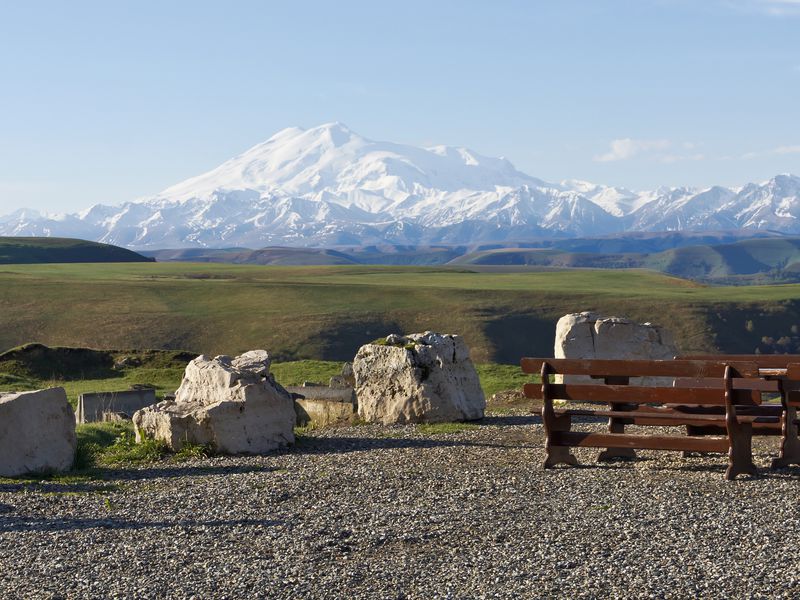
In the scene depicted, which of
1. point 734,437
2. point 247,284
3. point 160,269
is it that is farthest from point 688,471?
point 160,269

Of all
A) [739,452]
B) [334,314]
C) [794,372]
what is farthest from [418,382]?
[334,314]

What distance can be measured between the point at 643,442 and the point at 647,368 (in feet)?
3.67

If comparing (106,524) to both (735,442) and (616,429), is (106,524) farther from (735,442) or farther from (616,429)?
(735,442)

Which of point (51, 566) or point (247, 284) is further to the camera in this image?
A: point (247, 284)

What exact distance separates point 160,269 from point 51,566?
488ft

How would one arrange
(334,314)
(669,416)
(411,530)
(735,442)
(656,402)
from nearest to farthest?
(411,530) → (735,442) → (656,402) → (669,416) → (334,314)

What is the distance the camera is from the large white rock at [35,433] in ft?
60.8

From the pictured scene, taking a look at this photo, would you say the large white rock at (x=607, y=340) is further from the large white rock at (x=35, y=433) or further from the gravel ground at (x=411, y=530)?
the large white rock at (x=35, y=433)

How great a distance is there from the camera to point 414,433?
23.1 metres

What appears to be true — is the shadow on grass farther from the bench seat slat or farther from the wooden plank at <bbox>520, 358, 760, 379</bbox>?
the bench seat slat

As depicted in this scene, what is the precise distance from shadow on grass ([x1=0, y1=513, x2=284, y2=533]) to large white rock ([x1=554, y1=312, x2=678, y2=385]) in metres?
18.2

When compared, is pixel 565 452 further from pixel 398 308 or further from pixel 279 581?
pixel 398 308

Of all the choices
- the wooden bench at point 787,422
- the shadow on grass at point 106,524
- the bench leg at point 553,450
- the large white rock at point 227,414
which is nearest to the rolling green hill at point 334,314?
the large white rock at point 227,414

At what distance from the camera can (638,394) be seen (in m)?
17.4
